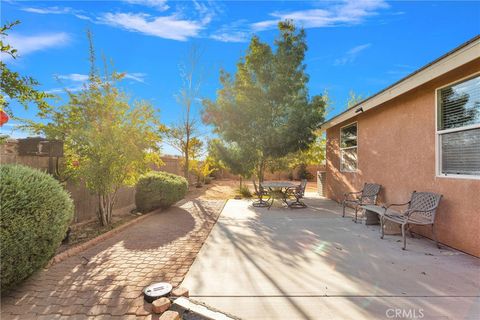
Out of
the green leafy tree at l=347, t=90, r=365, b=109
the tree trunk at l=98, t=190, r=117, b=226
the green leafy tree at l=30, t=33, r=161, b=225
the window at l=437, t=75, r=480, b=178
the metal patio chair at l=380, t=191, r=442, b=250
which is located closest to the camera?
the window at l=437, t=75, r=480, b=178

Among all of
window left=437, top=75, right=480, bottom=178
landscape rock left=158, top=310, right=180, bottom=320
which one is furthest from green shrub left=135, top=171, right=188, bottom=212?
window left=437, top=75, right=480, bottom=178

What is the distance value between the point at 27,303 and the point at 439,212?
6348 millimetres

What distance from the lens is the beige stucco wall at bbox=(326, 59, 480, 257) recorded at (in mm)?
3740

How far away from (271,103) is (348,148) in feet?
11.9

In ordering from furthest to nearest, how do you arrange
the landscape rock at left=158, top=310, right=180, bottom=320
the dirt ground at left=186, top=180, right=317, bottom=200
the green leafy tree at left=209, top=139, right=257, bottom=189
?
the dirt ground at left=186, top=180, right=317, bottom=200 → the green leafy tree at left=209, top=139, right=257, bottom=189 → the landscape rock at left=158, top=310, right=180, bottom=320

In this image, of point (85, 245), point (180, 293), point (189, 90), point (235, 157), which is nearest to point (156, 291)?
point (180, 293)

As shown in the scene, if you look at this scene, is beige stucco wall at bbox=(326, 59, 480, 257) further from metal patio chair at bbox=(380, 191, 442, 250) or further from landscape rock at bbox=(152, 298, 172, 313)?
landscape rock at bbox=(152, 298, 172, 313)

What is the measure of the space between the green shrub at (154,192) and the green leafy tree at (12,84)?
3.63 m

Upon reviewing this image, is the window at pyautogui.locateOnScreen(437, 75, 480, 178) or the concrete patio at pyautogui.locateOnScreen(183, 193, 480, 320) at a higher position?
the window at pyautogui.locateOnScreen(437, 75, 480, 178)

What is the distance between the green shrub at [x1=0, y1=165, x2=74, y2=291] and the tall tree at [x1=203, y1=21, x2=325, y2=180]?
740cm

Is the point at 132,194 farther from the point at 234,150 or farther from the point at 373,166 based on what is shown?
the point at 373,166

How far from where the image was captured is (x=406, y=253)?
373 centimetres

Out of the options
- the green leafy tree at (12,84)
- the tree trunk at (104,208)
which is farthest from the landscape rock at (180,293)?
the tree trunk at (104,208)

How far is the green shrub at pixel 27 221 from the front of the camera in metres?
2.21
